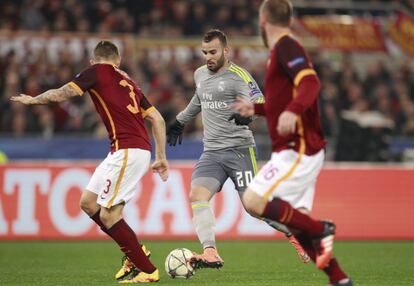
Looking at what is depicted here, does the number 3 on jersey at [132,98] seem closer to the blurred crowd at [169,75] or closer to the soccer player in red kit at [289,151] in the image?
the soccer player in red kit at [289,151]

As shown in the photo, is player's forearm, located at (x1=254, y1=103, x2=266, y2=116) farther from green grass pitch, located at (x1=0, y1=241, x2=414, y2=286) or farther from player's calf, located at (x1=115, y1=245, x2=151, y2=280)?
player's calf, located at (x1=115, y1=245, x2=151, y2=280)

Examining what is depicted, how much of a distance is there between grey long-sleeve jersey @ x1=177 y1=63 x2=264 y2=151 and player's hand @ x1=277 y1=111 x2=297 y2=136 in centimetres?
286

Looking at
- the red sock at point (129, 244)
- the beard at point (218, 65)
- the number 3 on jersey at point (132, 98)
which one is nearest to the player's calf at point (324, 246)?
the red sock at point (129, 244)

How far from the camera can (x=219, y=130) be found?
9578 millimetres

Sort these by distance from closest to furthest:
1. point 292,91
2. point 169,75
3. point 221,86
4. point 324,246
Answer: point 324,246, point 292,91, point 221,86, point 169,75

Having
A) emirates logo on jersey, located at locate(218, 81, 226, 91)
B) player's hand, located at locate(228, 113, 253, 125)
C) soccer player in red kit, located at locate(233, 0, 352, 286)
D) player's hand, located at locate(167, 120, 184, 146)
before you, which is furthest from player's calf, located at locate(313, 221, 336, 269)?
player's hand, located at locate(167, 120, 184, 146)

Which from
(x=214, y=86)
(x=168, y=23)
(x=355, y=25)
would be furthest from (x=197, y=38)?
(x=214, y=86)

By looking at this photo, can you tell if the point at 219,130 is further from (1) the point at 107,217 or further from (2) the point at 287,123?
(2) the point at 287,123

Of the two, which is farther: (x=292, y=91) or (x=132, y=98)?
(x=132, y=98)

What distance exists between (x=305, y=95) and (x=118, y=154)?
98.0 inches

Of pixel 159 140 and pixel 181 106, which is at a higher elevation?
pixel 159 140

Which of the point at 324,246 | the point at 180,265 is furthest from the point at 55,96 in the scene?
the point at 324,246

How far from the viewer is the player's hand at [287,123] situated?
6473 mm

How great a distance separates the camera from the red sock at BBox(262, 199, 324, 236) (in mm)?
6828
